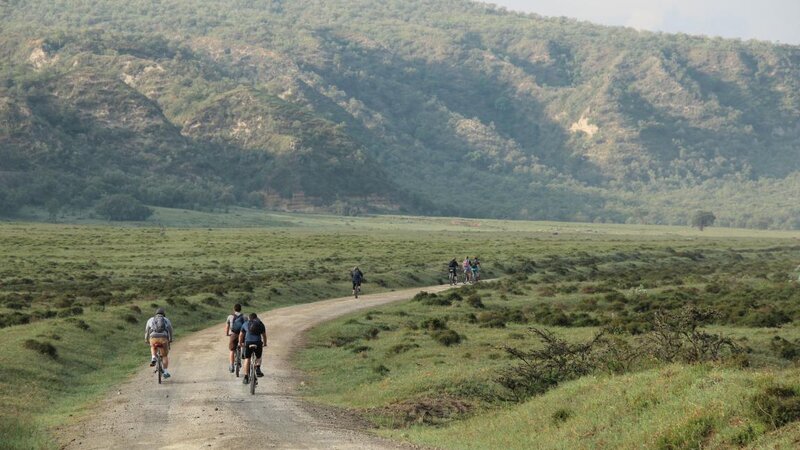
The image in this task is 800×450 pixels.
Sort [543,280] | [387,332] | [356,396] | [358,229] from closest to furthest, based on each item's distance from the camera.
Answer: [356,396] → [387,332] → [543,280] → [358,229]

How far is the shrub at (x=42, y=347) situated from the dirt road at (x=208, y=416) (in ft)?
8.98

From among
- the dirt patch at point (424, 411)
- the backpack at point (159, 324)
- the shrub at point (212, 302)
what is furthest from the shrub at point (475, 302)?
the dirt patch at point (424, 411)

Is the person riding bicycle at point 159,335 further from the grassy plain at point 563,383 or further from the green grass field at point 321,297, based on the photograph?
the grassy plain at point 563,383

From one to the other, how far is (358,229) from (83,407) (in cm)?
16700

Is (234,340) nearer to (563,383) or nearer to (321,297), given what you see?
(563,383)

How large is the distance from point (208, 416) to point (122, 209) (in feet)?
581

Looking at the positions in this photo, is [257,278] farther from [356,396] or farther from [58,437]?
[58,437]

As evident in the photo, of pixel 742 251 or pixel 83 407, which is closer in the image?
pixel 83 407

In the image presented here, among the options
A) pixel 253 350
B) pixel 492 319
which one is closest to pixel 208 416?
pixel 253 350

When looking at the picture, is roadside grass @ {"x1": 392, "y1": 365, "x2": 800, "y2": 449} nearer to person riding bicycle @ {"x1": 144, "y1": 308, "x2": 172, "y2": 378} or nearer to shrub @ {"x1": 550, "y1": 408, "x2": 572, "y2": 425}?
shrub @ {"x1": 550, "y1": 408, "x2": 572, "y2": 425}

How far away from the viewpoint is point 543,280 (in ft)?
259

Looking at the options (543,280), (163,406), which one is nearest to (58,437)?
(163,406)

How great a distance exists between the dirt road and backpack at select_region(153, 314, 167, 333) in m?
1.36

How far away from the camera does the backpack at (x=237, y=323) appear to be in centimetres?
3177
